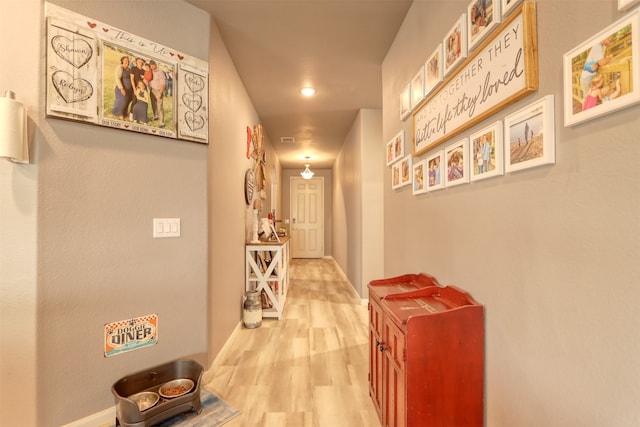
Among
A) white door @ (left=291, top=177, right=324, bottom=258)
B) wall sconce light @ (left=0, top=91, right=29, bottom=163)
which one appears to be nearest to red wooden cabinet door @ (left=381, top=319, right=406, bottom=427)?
wall sconce light @ (left=0, top=91, right=29, bottom=163)

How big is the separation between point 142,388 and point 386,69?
2993 mm

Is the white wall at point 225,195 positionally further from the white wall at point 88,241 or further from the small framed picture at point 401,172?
the small framed picture at point 401,172

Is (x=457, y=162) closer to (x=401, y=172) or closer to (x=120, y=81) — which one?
(x=401, y=172)

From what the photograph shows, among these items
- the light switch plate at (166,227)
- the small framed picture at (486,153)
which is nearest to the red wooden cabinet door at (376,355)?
the small framed picture at (486,153)

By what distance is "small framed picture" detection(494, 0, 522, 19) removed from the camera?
0.98 metres

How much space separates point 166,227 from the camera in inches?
73.9

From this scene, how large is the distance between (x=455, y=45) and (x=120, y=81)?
181 centimetres

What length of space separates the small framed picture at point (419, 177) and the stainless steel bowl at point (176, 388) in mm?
1789

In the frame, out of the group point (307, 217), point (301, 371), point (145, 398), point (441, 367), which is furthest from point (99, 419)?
point (307, 217)

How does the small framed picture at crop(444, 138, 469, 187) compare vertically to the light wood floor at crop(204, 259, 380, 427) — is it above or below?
above

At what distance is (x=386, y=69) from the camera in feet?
8.58

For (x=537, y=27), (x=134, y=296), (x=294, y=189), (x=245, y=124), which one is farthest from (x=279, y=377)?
(x=294, y=189)

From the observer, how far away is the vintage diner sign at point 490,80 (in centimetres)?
91

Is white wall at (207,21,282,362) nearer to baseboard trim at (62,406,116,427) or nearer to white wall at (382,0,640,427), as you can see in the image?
baseboard trim at (62,406,116,427)
